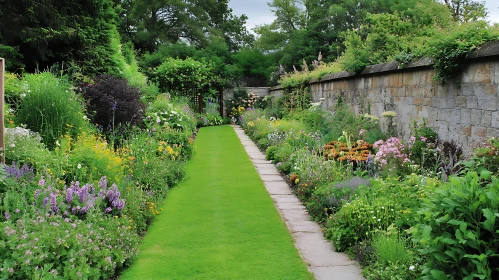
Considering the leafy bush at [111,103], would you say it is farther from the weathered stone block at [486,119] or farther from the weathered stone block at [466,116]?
the weathered stone block at [486,119]

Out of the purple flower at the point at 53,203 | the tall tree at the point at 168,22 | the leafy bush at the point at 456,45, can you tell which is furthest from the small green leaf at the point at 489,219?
the tall tree at the point at 168,22

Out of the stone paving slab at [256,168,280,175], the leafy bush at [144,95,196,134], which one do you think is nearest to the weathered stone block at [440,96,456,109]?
the stone paving slab at [256,168,280,175]

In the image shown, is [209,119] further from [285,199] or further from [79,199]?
[79,199]

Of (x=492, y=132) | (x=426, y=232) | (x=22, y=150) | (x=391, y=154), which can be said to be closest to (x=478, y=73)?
(x=492, y=132)

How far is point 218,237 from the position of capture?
13.6ft

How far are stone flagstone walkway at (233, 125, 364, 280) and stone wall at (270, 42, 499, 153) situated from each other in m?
2.11

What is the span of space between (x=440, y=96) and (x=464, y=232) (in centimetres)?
391

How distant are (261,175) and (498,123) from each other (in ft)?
12.1

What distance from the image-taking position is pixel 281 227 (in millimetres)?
4422

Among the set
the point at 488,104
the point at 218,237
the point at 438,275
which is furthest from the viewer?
the point at 488,104

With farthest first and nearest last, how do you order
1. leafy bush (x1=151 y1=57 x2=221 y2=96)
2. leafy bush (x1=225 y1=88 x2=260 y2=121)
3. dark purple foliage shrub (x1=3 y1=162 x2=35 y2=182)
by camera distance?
leafy bush (x1=225 y1=88 x2=260 y2=121)
leafy bush (x1=151 y1=57 x2=221 y2=96)
dark purple foliage shrub (x1=3 y1=162 x2=35 y2=182)

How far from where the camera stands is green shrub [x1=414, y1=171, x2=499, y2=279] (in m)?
2.07

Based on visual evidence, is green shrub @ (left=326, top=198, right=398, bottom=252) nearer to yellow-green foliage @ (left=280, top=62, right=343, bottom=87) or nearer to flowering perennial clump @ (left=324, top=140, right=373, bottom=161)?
flowering perennial clump @ (left=324, top=140, right=373, bottom=161)

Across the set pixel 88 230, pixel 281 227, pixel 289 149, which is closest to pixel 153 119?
pixel 289 149
